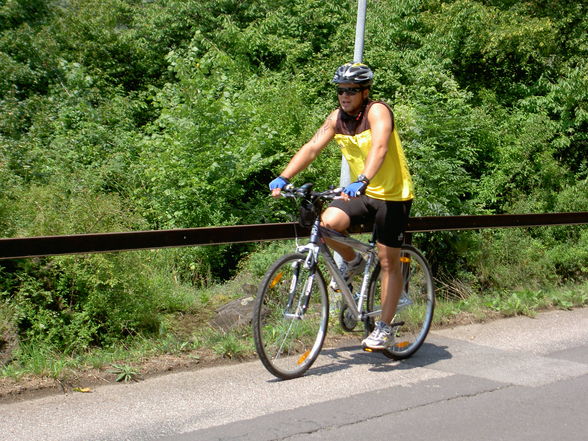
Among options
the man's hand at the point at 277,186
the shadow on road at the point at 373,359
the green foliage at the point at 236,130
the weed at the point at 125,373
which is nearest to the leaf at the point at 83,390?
the weed at the point at 125,373

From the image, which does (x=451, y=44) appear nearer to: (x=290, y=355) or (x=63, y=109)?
(x=63, y=109)

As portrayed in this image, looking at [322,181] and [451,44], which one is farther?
[451,44]

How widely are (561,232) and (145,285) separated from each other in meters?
9.87

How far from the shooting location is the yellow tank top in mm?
5664

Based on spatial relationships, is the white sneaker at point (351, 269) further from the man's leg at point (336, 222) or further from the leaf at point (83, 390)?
the leaf at point (83, 390)

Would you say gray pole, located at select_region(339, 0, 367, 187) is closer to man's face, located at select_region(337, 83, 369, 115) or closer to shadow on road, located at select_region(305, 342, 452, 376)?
shadow on road, located at select_region(305, 342, 452, 376)

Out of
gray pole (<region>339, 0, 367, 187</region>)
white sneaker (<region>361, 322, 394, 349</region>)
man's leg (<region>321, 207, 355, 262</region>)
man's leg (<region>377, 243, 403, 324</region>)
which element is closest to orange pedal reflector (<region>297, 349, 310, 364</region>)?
white sneaker (<region>361, 322, 394, 349</region>)

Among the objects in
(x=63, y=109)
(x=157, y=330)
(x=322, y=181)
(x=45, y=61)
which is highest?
(x=45, y=61)

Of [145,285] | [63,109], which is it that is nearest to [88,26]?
[63,109]

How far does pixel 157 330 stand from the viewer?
7445mm

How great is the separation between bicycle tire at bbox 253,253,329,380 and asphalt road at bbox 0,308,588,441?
0.48ft

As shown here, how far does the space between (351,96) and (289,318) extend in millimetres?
1674

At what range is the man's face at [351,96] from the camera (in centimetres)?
553

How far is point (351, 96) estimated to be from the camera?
5551mm
